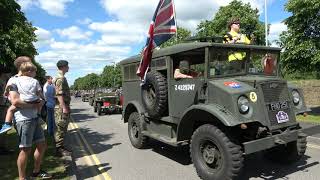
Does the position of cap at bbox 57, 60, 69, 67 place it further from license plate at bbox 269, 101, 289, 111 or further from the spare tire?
license plate at bbox 269, 101, 289, 111

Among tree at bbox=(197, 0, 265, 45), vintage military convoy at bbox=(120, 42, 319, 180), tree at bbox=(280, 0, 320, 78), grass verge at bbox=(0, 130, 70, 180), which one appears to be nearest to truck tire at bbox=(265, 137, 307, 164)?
vintage military convoy at bbox=(120, 42, 319, 180)

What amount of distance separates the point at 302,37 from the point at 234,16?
11.4 m

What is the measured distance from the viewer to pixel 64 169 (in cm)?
790

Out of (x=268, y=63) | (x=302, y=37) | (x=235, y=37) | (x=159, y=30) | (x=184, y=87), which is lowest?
(x=184, y=87)

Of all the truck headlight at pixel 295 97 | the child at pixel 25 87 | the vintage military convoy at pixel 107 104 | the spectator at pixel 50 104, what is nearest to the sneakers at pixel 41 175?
the child at pixel 25 87

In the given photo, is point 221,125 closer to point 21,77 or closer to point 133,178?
point 133,178

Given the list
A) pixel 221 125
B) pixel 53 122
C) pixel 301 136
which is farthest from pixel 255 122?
pixel 53 122

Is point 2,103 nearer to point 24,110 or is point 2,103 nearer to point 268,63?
point 24,110

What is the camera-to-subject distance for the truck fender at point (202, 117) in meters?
6.55

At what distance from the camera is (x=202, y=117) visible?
7461 mm

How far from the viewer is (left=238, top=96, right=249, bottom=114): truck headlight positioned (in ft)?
21.8

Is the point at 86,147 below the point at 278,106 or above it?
below

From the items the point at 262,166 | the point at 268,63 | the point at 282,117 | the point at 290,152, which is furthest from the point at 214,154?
the point at 268,63

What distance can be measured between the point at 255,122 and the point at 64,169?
3.72 metres
